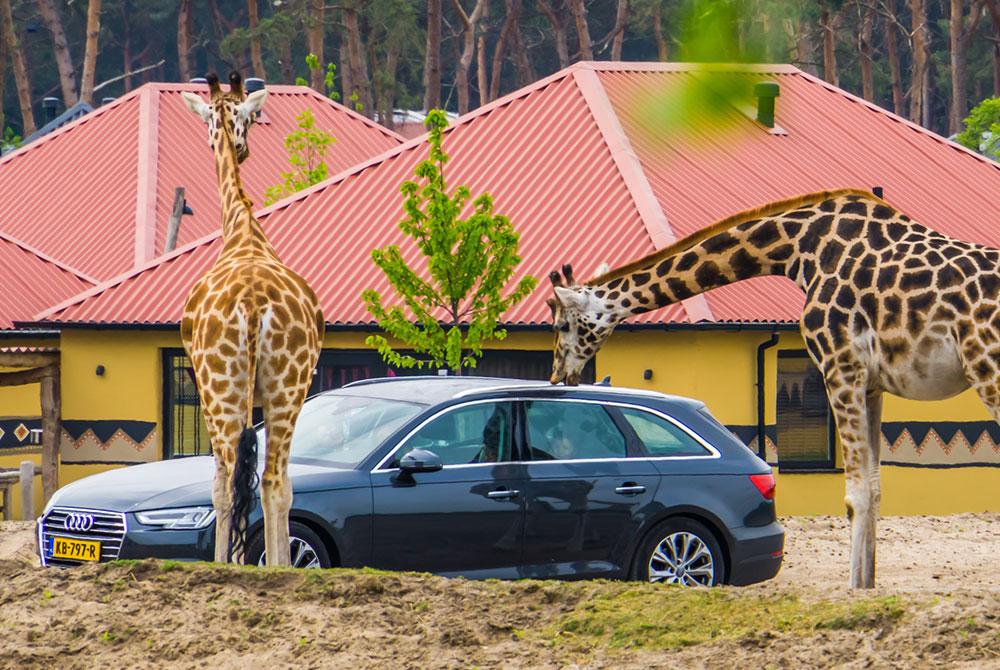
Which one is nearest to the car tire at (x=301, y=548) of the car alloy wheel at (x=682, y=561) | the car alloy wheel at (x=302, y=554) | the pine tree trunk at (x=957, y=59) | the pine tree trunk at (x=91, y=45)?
the car alloy wheel at (x=302, y=554)

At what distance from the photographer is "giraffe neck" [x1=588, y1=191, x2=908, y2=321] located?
10.2 m

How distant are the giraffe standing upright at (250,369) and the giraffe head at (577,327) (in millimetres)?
1909

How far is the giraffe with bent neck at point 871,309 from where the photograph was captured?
973 centimetres

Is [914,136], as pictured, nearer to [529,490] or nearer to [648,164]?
[648,164]

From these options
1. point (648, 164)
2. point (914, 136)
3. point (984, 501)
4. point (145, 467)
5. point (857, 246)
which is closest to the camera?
point (857, 246)

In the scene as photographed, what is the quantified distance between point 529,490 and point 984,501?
1167 centimetres

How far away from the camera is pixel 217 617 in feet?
24.5

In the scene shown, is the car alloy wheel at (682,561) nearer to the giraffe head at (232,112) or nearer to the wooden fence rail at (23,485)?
the giraffe head at (232,112)

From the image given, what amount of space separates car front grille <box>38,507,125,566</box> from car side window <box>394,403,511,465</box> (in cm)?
193

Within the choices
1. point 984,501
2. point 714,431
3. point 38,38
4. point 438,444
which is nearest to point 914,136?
point 984,501

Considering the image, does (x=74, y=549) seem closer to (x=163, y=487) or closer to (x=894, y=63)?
(x=163, y=487)

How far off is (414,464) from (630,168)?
1213 cm

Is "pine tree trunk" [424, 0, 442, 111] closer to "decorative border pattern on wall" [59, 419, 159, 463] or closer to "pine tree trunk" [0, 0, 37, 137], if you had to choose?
"pine tree trunk" [0, 0, 37, 137]

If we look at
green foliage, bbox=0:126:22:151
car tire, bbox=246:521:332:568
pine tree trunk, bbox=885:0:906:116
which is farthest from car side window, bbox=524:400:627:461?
pine tree trunk, bbox=885:0:906:116
